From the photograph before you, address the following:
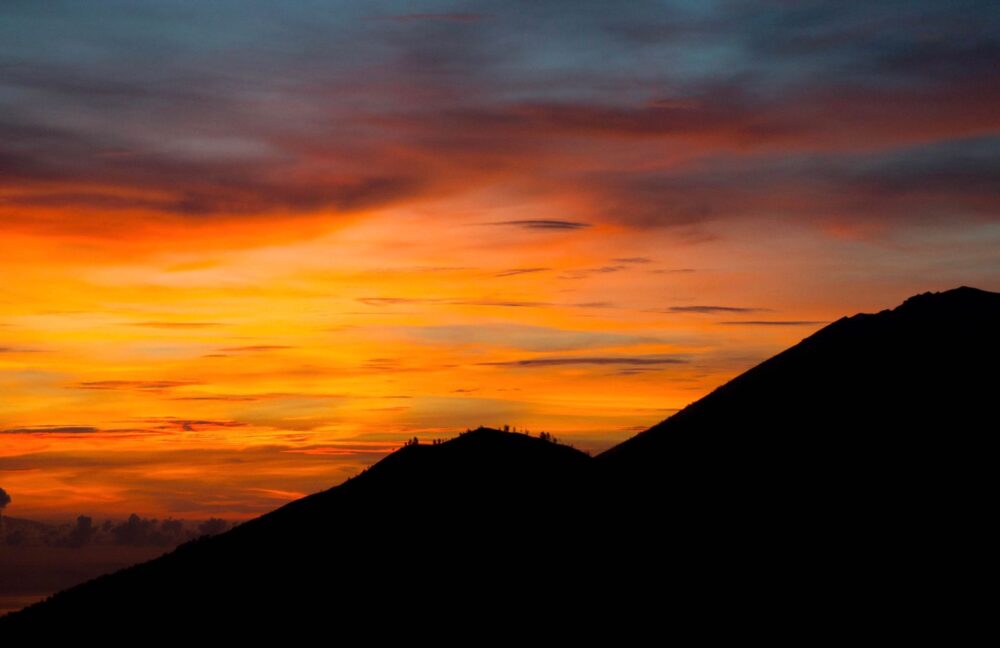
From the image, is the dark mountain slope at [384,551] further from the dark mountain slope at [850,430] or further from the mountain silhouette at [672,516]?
the dark mountain slope at [850,430]

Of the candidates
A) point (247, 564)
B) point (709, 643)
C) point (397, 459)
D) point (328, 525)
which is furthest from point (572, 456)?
point (709, 643)

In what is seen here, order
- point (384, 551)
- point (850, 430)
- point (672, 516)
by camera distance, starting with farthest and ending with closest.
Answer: point (850, 430), point (384, 551), point (672, 516)

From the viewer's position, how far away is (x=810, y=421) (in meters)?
62.4

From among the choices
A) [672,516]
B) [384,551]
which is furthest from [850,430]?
[384,551]

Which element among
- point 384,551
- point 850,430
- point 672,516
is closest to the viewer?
point 672,516

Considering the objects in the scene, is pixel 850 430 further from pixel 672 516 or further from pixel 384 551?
pixel 384 551

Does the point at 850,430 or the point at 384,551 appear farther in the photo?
the point at 850,430

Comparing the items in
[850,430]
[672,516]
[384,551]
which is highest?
[850,430]

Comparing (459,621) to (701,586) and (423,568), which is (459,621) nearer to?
(423,568)

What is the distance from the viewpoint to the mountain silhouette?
49.8 m

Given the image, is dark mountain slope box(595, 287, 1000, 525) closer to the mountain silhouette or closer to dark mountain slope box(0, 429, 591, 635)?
the mountain silhouette

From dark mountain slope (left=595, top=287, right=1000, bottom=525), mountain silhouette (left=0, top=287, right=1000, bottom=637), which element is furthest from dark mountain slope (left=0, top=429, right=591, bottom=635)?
dark mountain slope (left=595, top=287, right=1000, bottom=525)

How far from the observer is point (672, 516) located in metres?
56.6

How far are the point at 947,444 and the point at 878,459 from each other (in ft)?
11.2
